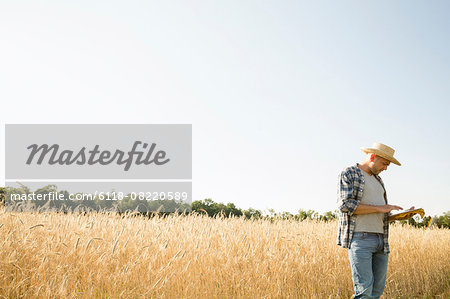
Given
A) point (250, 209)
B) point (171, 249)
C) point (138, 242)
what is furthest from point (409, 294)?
point (250, 209)

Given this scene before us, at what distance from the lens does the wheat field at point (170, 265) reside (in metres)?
4.32

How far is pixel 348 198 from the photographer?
162 inches

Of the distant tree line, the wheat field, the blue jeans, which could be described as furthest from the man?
the distant tree line

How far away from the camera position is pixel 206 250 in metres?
5.66

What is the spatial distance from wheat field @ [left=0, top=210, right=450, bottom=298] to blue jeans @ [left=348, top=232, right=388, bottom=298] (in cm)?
131

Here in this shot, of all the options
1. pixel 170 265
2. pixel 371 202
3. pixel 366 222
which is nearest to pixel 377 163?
pixel 371 202

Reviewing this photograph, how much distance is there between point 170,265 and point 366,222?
2585mm

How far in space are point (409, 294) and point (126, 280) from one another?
5297 mm

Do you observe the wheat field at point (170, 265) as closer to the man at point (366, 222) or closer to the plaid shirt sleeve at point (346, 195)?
the man at point (366, 222)

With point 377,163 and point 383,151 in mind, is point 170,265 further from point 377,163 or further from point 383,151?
point 383,151

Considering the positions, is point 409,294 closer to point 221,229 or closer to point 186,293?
point 221,229

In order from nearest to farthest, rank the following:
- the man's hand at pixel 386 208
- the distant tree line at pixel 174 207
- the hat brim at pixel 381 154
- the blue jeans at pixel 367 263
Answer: the blue jeans at pixel 367 263, the man's hand at pixel 386 208, the hat brim at pixel 381 154, the distant tree line at pixel 174 207

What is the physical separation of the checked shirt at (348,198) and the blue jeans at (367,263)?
0.08m

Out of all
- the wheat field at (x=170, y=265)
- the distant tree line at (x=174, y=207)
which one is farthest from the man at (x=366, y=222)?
the distant tree line at (x=174, y=207)
